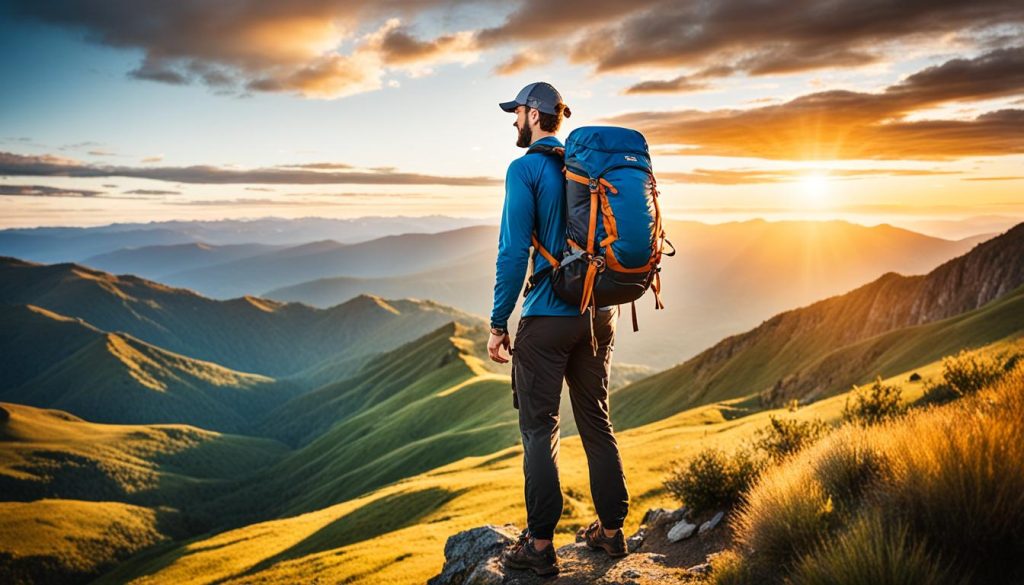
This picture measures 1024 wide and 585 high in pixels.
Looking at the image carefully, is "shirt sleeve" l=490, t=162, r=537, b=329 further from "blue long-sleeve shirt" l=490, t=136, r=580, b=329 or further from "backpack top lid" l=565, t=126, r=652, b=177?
"backpack top lid" l=565, t=126, r=652, b=177

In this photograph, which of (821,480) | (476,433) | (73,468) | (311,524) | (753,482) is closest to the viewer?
(821,480)

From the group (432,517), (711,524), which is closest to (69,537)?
(432,517)

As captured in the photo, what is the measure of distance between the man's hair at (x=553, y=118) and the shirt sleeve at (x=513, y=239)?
74 cm

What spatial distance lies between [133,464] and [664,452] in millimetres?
214266

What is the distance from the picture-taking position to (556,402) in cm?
715

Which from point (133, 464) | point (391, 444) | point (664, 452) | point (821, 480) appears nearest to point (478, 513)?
point (664, 452)

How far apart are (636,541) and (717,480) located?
1822 mm

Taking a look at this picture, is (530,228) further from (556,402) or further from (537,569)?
(537,569)

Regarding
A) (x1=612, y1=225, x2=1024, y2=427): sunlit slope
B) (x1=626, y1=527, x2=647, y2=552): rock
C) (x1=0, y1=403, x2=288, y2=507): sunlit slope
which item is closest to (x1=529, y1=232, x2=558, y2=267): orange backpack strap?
(x1=626, y1=527, x2=647, y2=552): rock

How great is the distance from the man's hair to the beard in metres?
0.16

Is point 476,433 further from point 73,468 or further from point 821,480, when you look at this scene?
point 73,468

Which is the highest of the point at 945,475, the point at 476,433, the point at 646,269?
the point at 646,269

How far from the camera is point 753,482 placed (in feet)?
31.8

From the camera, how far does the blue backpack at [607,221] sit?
6449 millimetres
